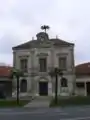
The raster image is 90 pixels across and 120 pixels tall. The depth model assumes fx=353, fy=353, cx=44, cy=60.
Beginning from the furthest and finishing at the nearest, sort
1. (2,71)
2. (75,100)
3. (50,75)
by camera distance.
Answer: (2,71) → (50,75) → (75,100)

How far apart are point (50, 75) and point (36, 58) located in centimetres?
383

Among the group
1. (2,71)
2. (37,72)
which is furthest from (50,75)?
(2,71)

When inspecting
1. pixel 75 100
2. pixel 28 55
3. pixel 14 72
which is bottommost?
pixel 75 100

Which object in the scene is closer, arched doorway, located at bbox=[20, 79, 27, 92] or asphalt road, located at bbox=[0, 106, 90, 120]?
asphalt road, located at bbox=[0, 106, 90, 120]

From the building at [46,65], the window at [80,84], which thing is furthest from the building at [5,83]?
the window at [80,84]

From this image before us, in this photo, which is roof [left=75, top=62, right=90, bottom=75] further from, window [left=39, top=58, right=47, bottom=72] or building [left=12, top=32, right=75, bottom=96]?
window [left=39, top=58, right=47, bottom=72]

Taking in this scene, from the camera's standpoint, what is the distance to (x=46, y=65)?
57.2m

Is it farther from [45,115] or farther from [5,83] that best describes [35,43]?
[45,115]

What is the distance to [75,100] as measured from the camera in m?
45.8

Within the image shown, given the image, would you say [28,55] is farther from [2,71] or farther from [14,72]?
[14,72]

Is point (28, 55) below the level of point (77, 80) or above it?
above

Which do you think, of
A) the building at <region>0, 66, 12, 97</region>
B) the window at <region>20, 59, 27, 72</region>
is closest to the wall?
the window at <region>20, 59, 27, 72</region>

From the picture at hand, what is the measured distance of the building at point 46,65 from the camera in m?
56.6

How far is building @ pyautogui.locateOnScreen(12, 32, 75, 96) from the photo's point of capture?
56.6 meters
